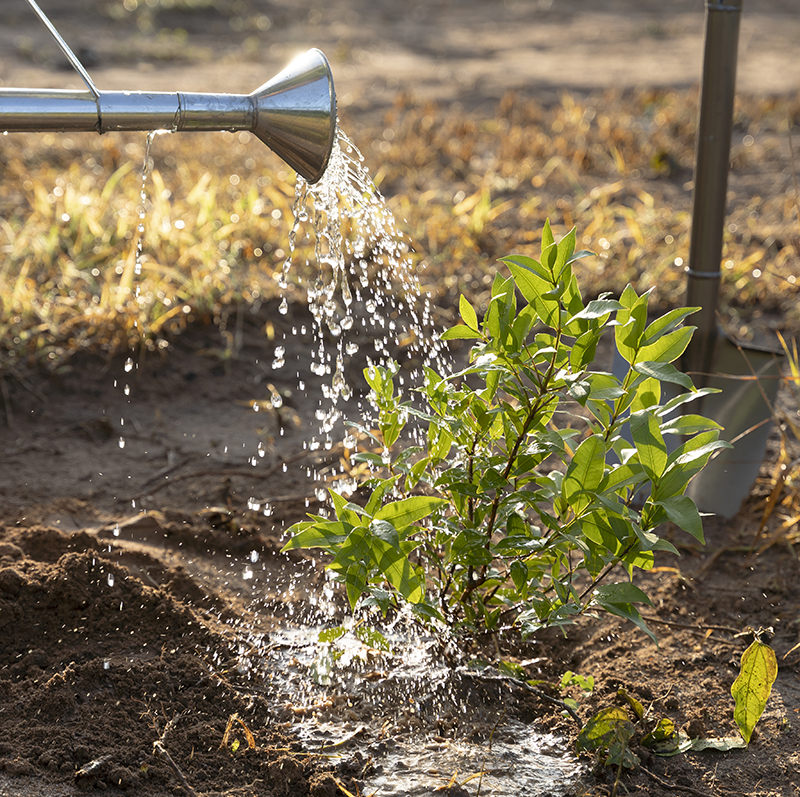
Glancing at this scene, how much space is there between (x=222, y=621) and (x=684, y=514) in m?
1.09

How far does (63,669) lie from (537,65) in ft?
30.8

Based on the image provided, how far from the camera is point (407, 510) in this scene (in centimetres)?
143

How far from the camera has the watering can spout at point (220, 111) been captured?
1.24 m

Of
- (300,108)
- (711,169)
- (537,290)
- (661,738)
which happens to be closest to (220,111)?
(300,108)

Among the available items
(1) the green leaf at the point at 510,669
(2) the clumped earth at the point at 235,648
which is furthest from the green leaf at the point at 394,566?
(2) the clumped earth at the point at 235,648

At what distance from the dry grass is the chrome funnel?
1.37 m

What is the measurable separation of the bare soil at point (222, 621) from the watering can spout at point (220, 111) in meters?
1.01

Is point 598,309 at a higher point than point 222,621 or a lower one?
higher

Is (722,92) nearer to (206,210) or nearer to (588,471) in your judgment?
(588,471)

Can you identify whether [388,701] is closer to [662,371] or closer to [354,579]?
[354,579]

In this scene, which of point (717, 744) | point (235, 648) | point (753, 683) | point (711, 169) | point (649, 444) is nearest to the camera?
point (649, 444)

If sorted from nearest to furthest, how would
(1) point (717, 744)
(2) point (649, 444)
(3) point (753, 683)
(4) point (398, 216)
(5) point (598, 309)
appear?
(5) point (598, 309)
(2) point (649, 444)
(3) point (753, 683)
(1) point (717, 744)
(4) point (398, 216)

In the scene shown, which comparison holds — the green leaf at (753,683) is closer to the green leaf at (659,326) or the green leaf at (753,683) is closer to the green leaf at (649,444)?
the green leaf at (649,444)

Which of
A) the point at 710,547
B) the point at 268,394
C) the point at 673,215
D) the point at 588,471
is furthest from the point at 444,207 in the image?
the point at 588,471
